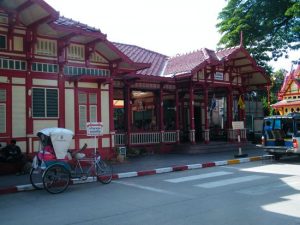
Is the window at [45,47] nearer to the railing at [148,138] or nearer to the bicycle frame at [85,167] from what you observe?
the bicycle frame at [85,167]

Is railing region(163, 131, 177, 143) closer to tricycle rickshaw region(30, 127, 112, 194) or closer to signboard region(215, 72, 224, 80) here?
signboard region(215, 72, 224, 80)

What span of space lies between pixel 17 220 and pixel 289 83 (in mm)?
27205

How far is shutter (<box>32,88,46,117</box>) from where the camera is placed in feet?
47.1

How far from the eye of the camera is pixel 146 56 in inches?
942

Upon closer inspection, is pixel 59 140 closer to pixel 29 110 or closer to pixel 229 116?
pixel 29 110

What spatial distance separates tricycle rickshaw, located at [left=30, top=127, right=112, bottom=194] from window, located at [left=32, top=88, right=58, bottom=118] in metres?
3.69

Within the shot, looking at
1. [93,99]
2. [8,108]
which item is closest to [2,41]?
[8,108]

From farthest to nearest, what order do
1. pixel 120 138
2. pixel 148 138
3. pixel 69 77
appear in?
pixel 148 138 < pixel 120 138 < pixel 69 77

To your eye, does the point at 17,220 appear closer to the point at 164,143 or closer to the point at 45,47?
the point at 45,47

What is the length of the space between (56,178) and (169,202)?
12.0 ft

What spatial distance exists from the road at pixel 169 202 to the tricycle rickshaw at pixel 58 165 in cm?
31

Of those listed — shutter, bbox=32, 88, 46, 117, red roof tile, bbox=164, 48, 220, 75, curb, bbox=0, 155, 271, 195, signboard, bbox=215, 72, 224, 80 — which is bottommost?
curb, bbox=0, 155, 271, 195

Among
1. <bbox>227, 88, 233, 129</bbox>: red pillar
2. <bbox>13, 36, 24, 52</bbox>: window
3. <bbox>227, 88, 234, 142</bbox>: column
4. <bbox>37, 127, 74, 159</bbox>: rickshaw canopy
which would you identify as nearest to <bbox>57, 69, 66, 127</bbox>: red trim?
<bbox>13, 36, 24, 52</bbox>: window

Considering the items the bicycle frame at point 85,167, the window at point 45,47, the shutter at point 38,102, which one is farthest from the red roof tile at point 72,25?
the bicycle frame at point 85,167
